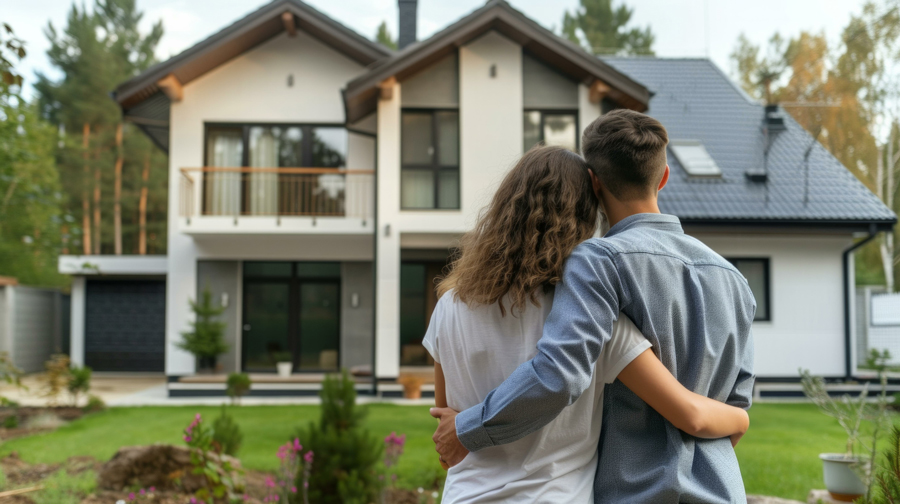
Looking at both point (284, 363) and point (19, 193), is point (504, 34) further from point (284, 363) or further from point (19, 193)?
point (19, 193)

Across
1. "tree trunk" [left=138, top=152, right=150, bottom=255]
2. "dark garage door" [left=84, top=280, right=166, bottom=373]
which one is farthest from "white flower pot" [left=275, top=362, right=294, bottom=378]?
"tree trunk" [left=138, top=152, right=150, bottom=255]

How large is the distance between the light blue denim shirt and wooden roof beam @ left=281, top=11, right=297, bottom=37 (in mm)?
12048

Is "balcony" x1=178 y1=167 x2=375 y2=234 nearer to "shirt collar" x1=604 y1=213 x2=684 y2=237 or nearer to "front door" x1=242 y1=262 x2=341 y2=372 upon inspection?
"front door" x1=242 y1=262 x2=341 y2=372

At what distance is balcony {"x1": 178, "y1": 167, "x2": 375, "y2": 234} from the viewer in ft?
41.5

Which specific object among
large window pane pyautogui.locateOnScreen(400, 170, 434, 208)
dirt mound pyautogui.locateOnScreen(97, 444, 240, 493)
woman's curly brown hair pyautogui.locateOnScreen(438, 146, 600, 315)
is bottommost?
dirt mound pyautogui.locateOnScreen(97, 444, 240, 493)

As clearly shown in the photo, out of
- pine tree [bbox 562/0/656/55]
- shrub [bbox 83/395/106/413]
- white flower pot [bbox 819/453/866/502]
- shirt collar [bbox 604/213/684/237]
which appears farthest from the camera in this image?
pine tree [bbox 562/0/656/55]

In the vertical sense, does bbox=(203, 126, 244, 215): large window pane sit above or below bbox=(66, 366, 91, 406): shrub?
above

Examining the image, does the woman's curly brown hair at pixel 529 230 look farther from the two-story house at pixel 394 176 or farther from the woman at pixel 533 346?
the two-story house at pixel 394 176

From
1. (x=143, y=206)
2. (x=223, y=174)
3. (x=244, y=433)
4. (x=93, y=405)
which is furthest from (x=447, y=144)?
(x=143, y=206)

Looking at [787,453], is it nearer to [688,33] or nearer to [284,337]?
[284,337]

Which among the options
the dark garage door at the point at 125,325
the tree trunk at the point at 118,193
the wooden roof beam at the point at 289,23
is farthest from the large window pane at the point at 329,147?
the tree trunk at the point at 118,193

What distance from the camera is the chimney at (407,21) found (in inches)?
544

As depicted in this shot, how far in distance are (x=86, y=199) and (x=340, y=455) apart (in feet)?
78.3

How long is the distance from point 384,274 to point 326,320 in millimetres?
2542
